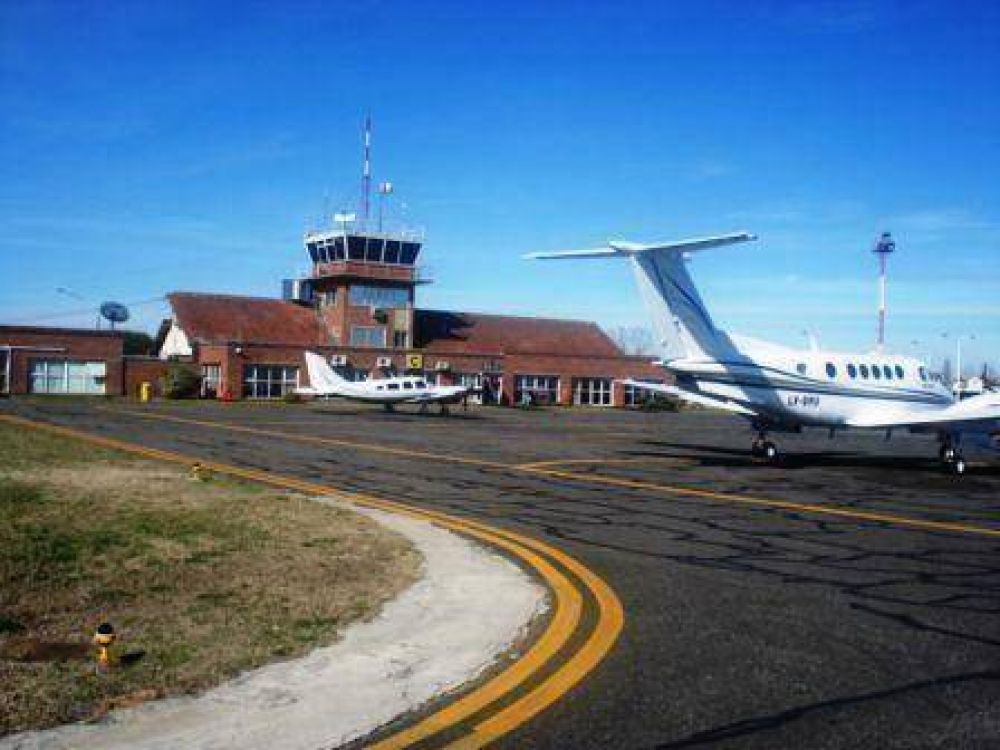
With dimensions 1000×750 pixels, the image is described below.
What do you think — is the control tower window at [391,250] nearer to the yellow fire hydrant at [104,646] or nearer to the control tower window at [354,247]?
the control tower window at [354,247]

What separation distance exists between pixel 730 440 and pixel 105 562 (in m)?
30.3

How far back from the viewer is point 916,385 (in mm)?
27641

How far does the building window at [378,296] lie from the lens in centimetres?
7350

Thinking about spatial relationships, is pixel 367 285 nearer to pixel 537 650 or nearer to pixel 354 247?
pixel 354 247

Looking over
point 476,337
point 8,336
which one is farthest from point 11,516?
point 476,337

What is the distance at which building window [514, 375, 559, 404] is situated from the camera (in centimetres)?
7431

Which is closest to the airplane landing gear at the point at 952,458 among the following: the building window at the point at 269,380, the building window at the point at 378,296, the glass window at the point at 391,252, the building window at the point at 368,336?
the building window at the point at 269,380

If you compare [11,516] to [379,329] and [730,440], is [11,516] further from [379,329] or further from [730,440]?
[379,329]

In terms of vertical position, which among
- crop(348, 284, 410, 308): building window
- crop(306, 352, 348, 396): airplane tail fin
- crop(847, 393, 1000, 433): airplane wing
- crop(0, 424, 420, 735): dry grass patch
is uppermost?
crop(348, 284, 410, 308): building window

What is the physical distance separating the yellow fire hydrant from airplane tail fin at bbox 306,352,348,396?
49.0m

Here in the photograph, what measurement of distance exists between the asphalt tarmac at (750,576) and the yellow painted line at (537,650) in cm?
14

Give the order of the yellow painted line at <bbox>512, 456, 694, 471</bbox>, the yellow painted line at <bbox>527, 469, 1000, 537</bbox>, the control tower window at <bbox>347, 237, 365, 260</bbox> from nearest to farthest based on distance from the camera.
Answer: the yellow painted line at <bbox>527, 469, 1000, 537</bbox>
the yellow painted line at <bbox>512, 456, 694, 471</bbox>
the control tower window at <bbox>347, 237, 365, 260</bbox>

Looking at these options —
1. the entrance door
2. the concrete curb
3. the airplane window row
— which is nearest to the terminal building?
the entrance door

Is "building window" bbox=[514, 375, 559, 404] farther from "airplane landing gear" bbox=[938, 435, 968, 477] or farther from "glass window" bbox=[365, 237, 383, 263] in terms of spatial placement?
"airplane landing gear" bbox=[938, 435, 968, 477]
